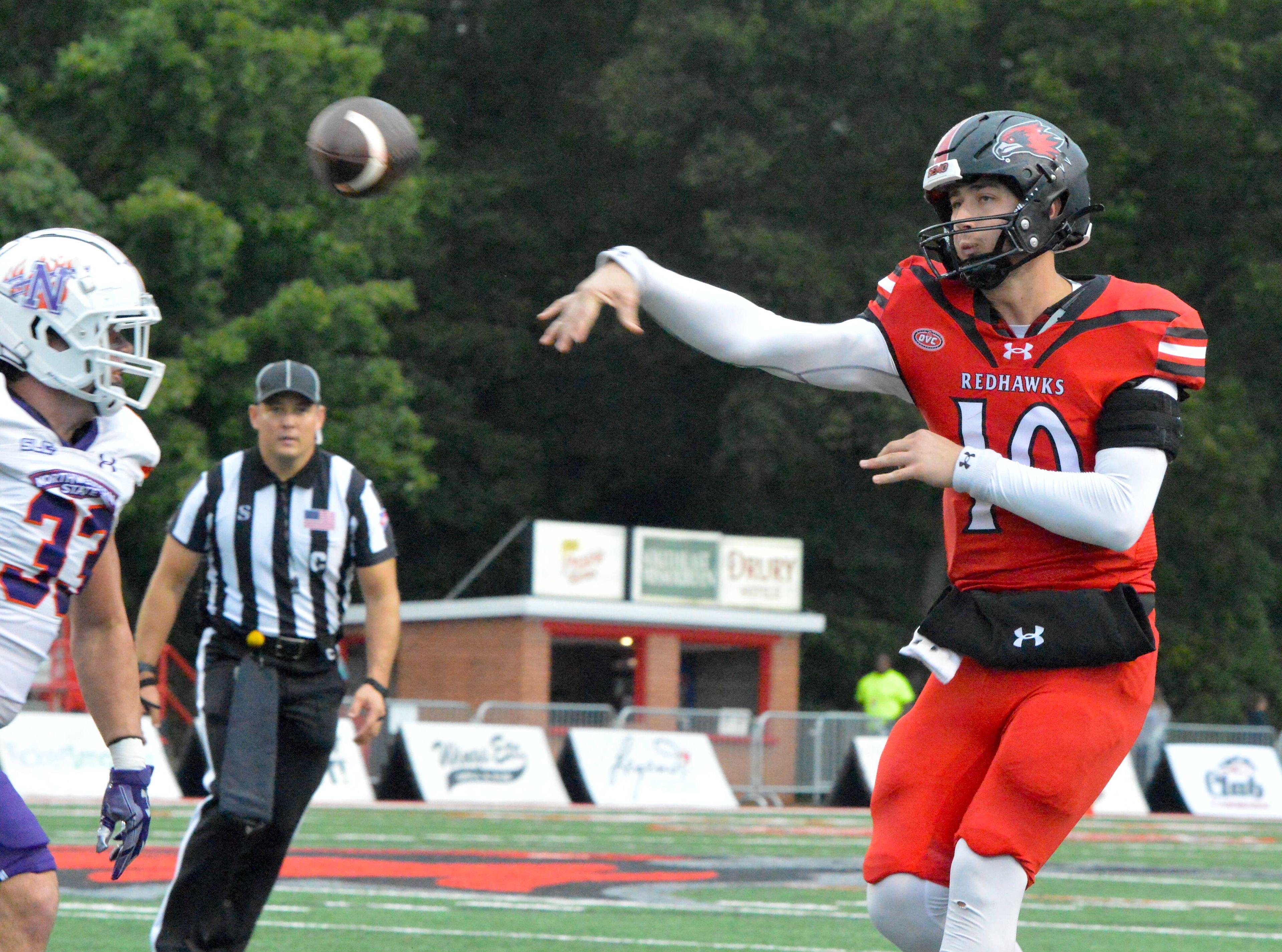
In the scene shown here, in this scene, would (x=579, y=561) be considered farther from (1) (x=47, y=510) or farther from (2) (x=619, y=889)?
(1) (x=47, y=510)

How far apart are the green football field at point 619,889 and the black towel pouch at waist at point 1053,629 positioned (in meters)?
3.85

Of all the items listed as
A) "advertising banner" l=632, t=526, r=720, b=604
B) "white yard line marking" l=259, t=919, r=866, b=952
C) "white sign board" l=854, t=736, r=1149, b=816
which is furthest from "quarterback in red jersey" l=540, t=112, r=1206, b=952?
"advertising banner" l=632, t=526, r=720, b=604

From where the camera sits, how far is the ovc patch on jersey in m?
4.36

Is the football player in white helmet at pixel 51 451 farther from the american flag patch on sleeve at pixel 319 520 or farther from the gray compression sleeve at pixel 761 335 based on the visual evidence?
the american flag patch on sleeve at pixel 319 520

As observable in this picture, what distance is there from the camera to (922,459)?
4297mm

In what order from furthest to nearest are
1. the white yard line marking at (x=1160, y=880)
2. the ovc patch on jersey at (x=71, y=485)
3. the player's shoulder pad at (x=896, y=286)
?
the white yard line marking at (x=1160, y=880) → the player's shoulder pad at (x=896, y=286) → the ovc patch on jersey at (x=71, y=485)

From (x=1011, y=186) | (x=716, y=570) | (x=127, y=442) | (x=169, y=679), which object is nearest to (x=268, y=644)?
(x=127, y=442)

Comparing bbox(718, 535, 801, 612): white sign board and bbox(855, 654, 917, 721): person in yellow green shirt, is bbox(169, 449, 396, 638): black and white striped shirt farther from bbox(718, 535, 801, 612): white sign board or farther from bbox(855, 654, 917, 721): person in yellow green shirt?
bbox(718, 535, 801, 612): white sign board

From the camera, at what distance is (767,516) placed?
36844 mm

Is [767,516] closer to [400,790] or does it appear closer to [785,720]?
[785,720]

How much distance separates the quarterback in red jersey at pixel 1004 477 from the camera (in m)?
4.31

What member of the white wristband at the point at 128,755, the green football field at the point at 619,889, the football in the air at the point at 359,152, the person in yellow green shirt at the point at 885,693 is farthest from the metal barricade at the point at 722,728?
the white wristband at the point at 128,755

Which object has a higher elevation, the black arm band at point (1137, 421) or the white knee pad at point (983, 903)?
the black arm band at point (1137, 421)

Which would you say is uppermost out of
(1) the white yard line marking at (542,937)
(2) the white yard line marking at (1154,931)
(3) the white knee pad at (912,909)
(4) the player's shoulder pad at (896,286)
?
(4) the player's shoulder pad at (896,286)
